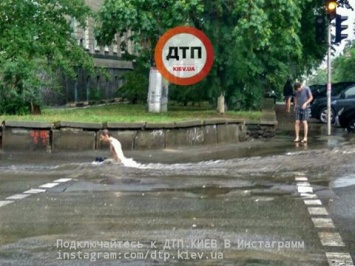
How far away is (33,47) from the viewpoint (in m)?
29.0

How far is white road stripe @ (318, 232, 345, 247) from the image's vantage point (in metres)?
9.33

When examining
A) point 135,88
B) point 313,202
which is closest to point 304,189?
point 313,202

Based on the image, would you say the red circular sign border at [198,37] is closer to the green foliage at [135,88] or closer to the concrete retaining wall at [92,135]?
the green foliage at [135,88]

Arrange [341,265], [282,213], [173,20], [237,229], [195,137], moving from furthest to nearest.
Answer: [173,20] < [195,137] < [282,213] < [237,229] < [341,265]

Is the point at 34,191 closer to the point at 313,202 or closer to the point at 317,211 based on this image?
the point at 313,202

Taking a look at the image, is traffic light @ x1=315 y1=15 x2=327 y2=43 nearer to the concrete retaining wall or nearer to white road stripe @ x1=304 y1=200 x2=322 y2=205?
the concrete retaining wall

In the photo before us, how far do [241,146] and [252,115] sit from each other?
631 centimetres

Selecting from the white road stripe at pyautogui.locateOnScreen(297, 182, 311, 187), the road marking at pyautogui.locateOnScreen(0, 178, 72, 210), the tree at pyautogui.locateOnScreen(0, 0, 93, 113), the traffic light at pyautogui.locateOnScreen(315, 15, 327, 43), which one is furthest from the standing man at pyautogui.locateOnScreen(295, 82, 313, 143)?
the road marking at pyautogui.locateOnScreen(0, 178, 72, 210)

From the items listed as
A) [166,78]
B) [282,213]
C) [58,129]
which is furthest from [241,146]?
[282,213]

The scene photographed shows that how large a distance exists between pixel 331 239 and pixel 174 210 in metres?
2.73

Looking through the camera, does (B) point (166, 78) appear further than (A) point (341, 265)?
Yes

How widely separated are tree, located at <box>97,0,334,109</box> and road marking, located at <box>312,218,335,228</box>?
755 inches

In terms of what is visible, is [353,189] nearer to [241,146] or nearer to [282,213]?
[282,213]

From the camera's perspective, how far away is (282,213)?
11.6 m
